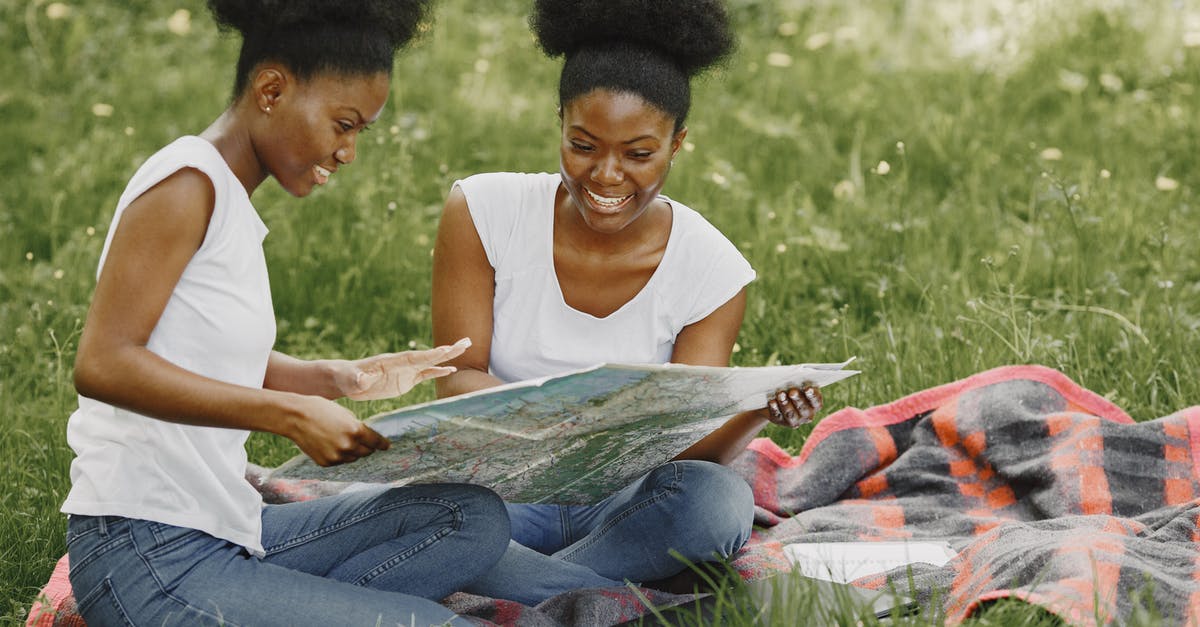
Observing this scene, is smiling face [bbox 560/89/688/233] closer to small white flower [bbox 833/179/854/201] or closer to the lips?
the lips

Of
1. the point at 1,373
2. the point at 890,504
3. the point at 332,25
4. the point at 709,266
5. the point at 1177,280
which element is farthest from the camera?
the point at 1177,280

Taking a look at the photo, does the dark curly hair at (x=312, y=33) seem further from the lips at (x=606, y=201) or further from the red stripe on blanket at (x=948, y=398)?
the red stripe on blanket at (x=948, y=398)

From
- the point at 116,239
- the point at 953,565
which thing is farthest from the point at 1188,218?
the point at 116,239

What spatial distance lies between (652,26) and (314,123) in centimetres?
84

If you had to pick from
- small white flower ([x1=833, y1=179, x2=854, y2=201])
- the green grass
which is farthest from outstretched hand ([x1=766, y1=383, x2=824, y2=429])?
small white flower ([x1=833, y1=179, x2=854, y2=201])

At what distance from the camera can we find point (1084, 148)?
18.0 ft

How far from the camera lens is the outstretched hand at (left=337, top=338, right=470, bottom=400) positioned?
2.62m

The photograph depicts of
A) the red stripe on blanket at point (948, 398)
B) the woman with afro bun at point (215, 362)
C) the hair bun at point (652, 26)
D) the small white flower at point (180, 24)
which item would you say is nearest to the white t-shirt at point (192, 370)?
the woman with afro bun at point (215, 362)

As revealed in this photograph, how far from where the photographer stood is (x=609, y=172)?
9.39ft

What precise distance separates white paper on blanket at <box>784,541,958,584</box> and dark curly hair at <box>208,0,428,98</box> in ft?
4.62

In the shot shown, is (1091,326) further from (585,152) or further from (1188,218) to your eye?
(585,152)

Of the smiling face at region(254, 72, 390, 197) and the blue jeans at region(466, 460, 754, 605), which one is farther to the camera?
the blue jeans at region(466, 460, 754, 605)

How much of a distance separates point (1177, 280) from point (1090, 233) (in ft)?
1.00

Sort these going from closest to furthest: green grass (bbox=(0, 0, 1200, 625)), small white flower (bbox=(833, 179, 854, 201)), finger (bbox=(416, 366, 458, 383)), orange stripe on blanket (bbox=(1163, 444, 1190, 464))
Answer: finger (bbox=(416, 366, 458, 383)) → orange stripe on blanket (bbox=(1163, 444, 1190, 464)) → green grass (bbox=(0, 0, 1200, 625)) → small white flower (bbox=(833, 179, 854, 201))
